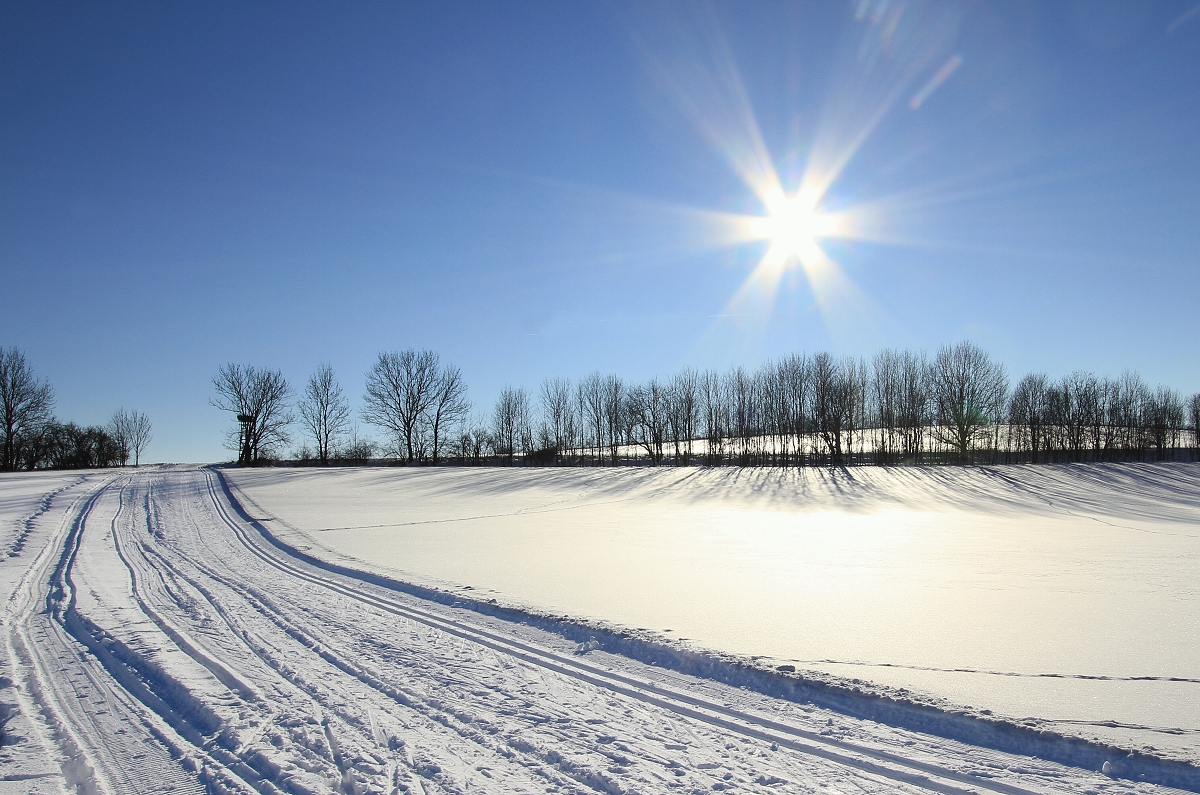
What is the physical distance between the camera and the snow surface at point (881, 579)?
400 cm

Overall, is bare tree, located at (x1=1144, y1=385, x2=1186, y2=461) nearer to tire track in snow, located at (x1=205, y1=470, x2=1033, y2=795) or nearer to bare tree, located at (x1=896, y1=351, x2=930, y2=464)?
bare tree, located at (x1=896, y1=351, x2=930, y2=464)

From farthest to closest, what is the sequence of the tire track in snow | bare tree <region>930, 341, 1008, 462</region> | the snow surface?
bare tree <region>930, 341, 1008, 462</region>, the snow surface, the tire track in snow

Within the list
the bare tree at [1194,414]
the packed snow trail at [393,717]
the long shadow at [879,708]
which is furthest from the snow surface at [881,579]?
the bare tree at [1194,414]

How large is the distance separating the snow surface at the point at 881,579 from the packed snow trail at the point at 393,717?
2.65 ft

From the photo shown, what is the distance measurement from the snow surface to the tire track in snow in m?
0.84

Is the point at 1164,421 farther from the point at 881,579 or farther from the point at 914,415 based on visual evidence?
the point at 881,579

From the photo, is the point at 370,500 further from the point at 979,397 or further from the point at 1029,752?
the point at 979,397

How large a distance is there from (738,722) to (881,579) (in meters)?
4.97

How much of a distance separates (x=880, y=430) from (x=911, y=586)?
3923 cm

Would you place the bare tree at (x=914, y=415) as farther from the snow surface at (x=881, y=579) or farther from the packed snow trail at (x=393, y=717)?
the packed snow trail at (x=393, y=717)

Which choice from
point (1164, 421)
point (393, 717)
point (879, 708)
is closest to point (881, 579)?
point (879, 708)

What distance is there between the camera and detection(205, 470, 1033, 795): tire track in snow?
9.42ft

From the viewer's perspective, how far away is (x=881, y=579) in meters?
7.62

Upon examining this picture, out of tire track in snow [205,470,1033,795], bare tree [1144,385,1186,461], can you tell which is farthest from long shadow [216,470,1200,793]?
bare tree [1144,385,1186,461]
